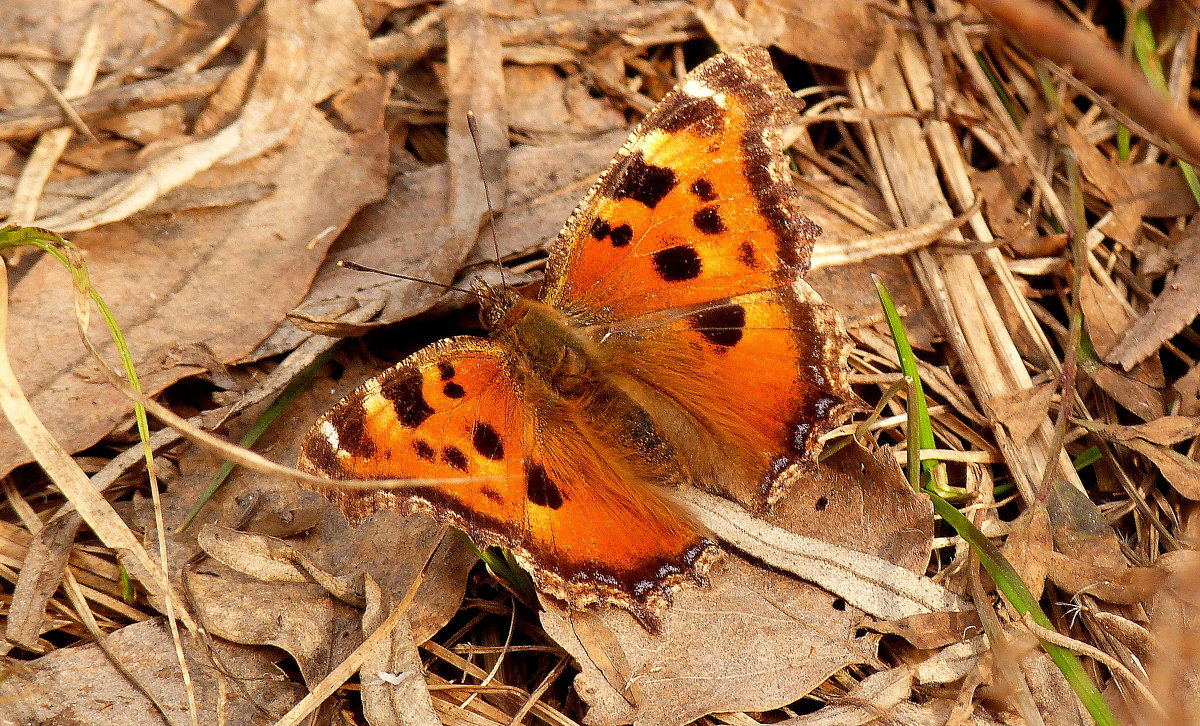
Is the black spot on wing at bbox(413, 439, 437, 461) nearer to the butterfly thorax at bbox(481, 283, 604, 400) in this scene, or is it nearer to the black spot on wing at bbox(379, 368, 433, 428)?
the black spot on wing at bbox(379, 368, 433, 428)

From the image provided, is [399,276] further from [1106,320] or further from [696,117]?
[1106,320]

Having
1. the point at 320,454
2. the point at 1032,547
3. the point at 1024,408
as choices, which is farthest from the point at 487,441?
the point at 1024,408

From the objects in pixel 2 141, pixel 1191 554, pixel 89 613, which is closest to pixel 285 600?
pixel 89 613

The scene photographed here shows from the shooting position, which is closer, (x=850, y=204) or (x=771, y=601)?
(x=771, y=601)

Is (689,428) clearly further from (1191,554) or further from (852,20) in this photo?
(852,20)

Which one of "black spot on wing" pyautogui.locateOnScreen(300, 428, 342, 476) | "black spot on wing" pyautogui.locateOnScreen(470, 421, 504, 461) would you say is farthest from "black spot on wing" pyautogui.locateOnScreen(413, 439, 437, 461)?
"black spot on wing" pyautogui.locateOnScreen(300, 428, 342, 476)

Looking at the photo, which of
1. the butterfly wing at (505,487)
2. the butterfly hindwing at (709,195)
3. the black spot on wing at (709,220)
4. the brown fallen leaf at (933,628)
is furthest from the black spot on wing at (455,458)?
the brown fallen leaf at (933,628)
